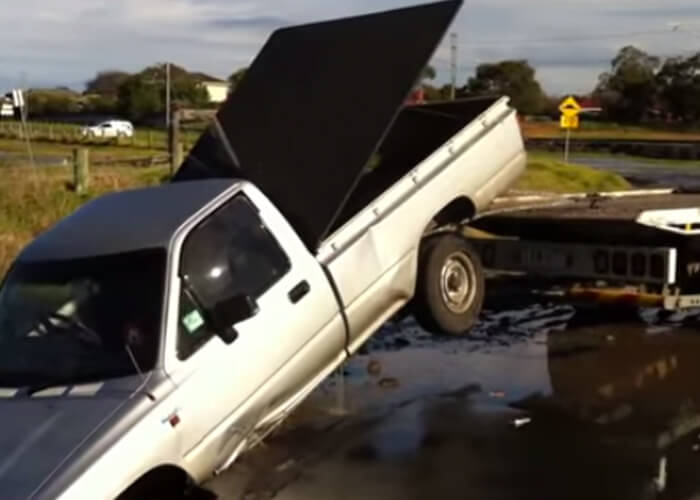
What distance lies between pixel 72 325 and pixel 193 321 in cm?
63

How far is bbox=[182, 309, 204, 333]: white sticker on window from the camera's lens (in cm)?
650

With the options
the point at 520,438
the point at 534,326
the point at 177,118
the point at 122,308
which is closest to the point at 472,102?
the point at 520,438

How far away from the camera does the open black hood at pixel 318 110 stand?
7.94m

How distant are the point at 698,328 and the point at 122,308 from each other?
756 cm

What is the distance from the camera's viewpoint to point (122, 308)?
6.59 m

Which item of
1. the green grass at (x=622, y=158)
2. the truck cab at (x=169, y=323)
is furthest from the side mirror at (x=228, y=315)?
the green grass at (x=622, y=158)

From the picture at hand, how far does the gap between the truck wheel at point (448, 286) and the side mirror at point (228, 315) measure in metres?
2.36

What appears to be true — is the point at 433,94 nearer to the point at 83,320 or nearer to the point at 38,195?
the point at 38,195

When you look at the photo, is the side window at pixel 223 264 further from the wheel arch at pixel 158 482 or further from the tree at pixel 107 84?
the tree at pixel 107 84

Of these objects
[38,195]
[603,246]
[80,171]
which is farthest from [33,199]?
[603,246]

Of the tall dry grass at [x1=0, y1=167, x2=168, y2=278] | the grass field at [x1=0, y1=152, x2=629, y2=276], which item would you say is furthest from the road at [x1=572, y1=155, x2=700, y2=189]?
the tall dry grass at [x1=0, y1=167, x2=168, y2=278]

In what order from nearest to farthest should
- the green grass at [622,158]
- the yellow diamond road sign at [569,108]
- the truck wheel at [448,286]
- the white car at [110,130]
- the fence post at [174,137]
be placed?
1. the truck wheel at [448,286]
2. the fence post at [174,137]
3. the yellow diamond road sign at [569,108]
4. the green grass at [622,158]
5. the white car at [110,130]

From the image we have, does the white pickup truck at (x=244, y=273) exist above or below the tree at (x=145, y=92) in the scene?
above

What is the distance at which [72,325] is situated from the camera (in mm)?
6578
